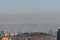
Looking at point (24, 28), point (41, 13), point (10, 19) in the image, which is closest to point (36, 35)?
point (24, 28)

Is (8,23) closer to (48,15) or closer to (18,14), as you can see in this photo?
(18,14)

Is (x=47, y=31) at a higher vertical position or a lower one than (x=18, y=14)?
lower

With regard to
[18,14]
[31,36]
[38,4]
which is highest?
[38,4]

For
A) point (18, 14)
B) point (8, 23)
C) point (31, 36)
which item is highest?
point (18, 14)

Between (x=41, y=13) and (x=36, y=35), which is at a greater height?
(x=41, y=13)

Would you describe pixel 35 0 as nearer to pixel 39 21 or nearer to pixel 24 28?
pixel 39 21

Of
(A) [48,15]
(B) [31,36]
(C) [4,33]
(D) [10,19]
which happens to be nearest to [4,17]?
(D) [10,19]

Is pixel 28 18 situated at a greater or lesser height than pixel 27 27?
greater

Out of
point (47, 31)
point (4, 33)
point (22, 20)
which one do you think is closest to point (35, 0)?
point (22, 20)
